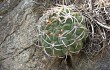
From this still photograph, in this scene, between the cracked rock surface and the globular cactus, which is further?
the cracked rock surface

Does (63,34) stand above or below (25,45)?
above

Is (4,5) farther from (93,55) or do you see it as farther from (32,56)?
(93,55)

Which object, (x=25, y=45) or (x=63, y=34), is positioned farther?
(x=25, y=45)

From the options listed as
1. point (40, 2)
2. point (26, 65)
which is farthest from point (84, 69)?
point (40, 2)

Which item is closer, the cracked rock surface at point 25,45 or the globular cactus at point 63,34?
the globular cactus at point 63,34
